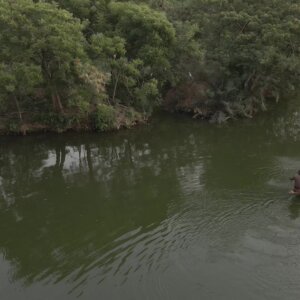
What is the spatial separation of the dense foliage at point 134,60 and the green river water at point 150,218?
264 centimetres

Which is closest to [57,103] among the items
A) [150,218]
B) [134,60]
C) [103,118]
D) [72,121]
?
[72,121]

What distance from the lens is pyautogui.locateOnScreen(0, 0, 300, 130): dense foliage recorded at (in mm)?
22844

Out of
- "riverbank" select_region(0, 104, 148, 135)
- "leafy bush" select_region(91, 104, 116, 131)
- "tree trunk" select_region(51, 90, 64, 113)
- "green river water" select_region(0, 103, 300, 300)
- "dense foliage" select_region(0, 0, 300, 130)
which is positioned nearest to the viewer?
"green river water" select_region(0, 103, 300, 300)

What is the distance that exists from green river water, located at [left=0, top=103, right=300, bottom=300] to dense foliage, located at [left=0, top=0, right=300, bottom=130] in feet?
8.65

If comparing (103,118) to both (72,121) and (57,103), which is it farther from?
(57,103)

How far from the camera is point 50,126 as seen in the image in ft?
84.2

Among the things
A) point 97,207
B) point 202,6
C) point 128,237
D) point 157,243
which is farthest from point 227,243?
point 202,6

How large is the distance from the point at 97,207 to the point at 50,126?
34.1ft

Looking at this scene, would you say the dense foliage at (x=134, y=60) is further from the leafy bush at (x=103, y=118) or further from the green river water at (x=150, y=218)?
the green river water at (x=150, y=218)

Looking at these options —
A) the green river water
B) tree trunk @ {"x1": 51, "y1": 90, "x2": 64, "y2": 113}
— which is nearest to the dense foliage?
tree trunk @ {"x1": 51, "y1": 90, "x2": 64, "y2": 113}

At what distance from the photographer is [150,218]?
51.1 feet

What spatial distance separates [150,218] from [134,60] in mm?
12283

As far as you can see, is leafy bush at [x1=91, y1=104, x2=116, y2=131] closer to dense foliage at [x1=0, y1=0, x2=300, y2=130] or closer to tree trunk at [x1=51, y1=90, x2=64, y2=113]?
dense foliage at [x1=0, y1=0, x2=300, y2=130]

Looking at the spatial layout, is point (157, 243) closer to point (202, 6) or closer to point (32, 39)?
point (32, 39)
